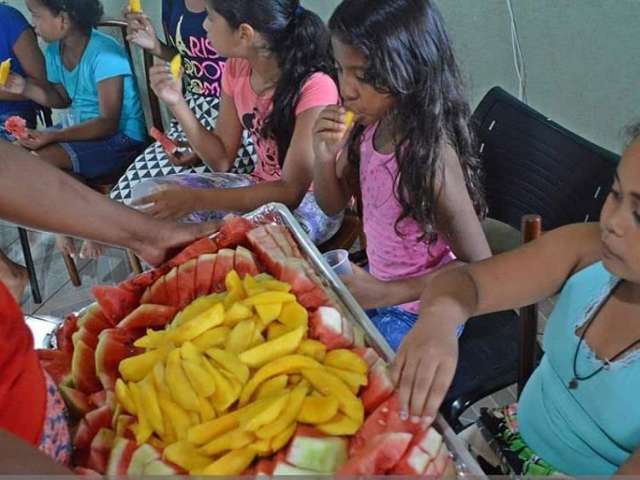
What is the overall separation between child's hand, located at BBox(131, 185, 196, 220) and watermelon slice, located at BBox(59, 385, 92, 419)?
0.61 meters

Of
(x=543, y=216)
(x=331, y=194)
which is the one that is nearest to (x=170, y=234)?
(x=331, y=194)

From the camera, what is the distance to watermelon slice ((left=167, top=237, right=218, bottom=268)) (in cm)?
99

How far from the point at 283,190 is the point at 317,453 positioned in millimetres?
912

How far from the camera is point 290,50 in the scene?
1595 millimetres

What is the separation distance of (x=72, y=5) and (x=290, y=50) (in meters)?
0.97

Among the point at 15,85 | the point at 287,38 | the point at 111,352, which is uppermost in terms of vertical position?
the point at 287,38

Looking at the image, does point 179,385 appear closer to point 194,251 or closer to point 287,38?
point 194,251

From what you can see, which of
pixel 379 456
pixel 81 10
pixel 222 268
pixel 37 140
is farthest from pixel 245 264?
pixel 81 10

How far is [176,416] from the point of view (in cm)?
75

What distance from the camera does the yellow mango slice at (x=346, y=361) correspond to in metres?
0.78

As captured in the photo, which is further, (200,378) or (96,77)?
(96,77)

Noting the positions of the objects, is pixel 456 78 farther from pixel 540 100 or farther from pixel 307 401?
pixel 540 100

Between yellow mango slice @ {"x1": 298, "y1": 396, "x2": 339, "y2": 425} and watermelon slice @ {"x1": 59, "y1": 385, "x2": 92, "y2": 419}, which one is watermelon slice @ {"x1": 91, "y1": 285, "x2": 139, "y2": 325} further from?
yellow mango slice @ {"x1": 298, "y1": 396, "x2": 339, "y2": 425}

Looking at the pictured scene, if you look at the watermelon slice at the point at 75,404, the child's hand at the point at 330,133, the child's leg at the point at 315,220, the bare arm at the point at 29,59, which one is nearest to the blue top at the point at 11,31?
the bare arm at the point at 29,59
